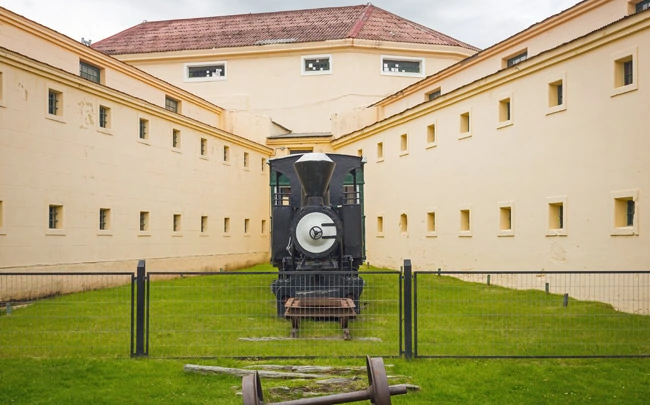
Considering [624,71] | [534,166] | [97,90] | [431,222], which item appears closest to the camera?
[624,71]

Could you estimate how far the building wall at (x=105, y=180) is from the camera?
16469mm

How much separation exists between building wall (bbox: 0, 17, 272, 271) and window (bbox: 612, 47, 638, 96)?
14043mm

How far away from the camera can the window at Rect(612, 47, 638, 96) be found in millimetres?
14461

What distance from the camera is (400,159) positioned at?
25.5m

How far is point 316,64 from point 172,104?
8.83 meters

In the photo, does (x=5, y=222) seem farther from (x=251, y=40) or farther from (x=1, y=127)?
(x=251, y=40)

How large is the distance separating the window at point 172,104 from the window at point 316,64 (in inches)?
306

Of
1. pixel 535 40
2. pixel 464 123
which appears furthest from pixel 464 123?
pixel 535 40

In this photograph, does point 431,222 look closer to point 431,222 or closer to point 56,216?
point 431,222

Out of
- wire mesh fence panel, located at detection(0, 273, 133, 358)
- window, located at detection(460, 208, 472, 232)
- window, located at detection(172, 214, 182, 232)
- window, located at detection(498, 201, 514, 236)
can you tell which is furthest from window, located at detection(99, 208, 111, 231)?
window, located at detection(498, 201, 514, 236)

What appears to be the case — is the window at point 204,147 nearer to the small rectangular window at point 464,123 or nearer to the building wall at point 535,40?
the building wall at point 535,40

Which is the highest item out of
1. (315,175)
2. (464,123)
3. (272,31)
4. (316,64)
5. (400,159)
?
(272,31)

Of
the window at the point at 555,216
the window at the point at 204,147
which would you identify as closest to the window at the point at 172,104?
the window at the point at 204,147

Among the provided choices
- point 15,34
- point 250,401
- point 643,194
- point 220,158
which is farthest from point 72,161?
point 250,401
